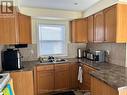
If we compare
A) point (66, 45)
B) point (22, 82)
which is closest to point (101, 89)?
point (22, 82)

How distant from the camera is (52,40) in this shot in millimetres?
3951

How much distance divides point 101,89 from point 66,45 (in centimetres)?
241

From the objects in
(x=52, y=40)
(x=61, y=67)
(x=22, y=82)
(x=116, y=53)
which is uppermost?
(x=52, y=40)

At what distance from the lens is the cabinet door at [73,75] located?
342 centimetres

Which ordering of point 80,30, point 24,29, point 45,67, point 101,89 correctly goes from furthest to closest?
point 80,30 → point 45,67 → point 24,29 → point 101,89

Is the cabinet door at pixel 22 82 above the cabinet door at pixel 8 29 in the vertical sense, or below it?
below

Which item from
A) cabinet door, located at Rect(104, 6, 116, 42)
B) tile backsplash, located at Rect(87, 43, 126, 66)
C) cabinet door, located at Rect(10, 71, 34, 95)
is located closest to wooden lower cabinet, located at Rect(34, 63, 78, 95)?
cabinet door, located at Rect(10, 71, 34, 95)

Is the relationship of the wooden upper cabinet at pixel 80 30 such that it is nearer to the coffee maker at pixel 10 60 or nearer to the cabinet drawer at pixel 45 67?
the cabinet drawer at pixel 45 67

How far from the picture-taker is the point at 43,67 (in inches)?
125

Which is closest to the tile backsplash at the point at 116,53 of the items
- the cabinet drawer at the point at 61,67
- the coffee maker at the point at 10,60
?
the cabinet drawer at the point at 61,67

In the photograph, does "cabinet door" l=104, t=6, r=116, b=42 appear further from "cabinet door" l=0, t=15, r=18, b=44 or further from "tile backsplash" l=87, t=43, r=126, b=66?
"cabinet door" l=0, t=15, r=18, b=44

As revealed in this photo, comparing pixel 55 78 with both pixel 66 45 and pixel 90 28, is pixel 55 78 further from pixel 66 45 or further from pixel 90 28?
pixel 90 28

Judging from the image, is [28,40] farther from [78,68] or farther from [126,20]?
[126,20]

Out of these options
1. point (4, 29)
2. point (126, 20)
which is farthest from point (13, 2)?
point (126, 20)
